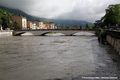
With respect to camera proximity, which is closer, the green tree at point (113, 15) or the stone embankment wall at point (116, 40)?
the stone embankment wall at point (116, 40)

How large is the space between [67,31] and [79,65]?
8022cm

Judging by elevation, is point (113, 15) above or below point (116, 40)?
above

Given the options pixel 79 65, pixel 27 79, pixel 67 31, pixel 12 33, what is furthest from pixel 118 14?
pixel 27 79

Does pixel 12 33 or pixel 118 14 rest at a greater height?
pixel 118 14

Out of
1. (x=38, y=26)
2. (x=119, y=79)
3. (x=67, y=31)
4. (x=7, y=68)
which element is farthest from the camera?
(x=38, y=26)

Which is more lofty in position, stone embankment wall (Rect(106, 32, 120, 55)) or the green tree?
the green tree

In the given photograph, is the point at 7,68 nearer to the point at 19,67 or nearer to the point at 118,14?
the point at 19,67

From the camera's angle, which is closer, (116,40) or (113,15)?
(116,40)

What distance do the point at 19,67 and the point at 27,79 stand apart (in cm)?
444

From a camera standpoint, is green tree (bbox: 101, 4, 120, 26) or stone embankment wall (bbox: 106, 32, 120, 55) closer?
stone embankment wall (bbox: 106, 32, 120, 55)

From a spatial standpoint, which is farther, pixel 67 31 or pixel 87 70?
pixel 67 31

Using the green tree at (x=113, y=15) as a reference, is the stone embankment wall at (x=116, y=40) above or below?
below

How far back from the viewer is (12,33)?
103062mm

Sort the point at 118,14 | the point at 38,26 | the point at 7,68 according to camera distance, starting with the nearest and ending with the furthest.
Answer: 1. the point at 7,68
2. the point at 118,14
3. the point at 38,26
